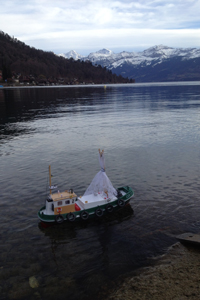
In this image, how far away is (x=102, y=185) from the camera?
2934 cm

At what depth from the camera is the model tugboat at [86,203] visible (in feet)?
86.8

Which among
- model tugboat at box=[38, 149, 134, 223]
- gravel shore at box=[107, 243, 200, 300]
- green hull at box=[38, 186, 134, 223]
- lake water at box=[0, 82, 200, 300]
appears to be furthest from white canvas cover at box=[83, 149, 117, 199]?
gravel shore at box=[107, 243, 200, 300]

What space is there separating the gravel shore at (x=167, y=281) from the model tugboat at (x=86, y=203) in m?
9.44

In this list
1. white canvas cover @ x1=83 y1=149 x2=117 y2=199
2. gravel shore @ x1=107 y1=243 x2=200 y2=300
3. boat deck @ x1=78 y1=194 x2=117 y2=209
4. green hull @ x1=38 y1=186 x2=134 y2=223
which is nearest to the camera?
gravel shore @ x1=107 y1=243 x2=200 y2=300

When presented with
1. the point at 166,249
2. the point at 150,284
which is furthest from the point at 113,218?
the point at 150,284

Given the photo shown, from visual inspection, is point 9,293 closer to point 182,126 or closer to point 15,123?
point 182,126

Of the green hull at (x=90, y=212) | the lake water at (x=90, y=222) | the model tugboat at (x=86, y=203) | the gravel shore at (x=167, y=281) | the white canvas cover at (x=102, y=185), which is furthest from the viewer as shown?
the white canvas cover at (x=102, y=185)

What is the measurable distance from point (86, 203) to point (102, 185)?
294 centimetres

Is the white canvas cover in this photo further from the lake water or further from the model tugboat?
the lake water

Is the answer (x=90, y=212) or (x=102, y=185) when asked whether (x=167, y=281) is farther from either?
(x=102, y=185)

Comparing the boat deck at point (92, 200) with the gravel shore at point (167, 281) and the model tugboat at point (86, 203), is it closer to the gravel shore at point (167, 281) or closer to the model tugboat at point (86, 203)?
the model tugboat at point (86, 203)

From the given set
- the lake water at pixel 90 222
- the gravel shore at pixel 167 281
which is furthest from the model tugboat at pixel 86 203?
the gravel shore at pixel 167 281

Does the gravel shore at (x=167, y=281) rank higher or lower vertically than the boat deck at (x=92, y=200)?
lower

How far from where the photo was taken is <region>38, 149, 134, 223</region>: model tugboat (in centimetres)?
2647
